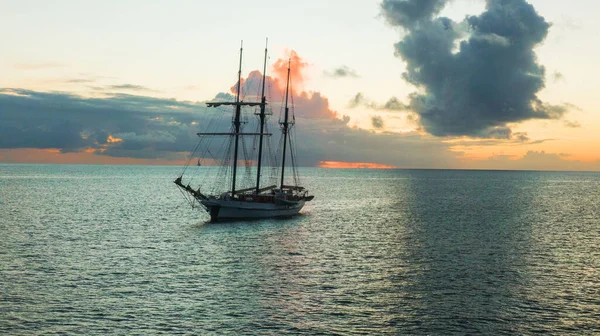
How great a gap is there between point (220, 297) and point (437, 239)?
134ft

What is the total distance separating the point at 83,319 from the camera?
3600 cm

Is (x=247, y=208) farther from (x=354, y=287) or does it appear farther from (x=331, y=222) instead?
(x=354, y=287)

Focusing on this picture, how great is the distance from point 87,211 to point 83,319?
81.4 metres

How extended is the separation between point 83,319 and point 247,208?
184 ft

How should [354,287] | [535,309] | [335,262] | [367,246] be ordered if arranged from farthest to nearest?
[367,246]
[335,262]
[354,287]
[535,309]

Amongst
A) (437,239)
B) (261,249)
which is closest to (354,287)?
(261,249)

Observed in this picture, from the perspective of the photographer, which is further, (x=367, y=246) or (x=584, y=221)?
(x=584, y=221)

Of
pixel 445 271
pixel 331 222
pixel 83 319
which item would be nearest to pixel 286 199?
pixel 331 222

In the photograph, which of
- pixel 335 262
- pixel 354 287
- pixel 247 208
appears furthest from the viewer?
pixel 247 208

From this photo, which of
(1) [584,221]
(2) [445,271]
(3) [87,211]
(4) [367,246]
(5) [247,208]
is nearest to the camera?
(2) [445,271]

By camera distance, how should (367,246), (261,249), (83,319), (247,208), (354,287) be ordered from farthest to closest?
(247,208) → (367,246) → (261,249) → (354,287) → (83,319)

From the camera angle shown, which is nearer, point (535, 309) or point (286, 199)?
point (535, 309)

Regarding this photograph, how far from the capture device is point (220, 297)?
138 ft

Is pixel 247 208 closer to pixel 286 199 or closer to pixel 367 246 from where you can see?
pixel 286 199
